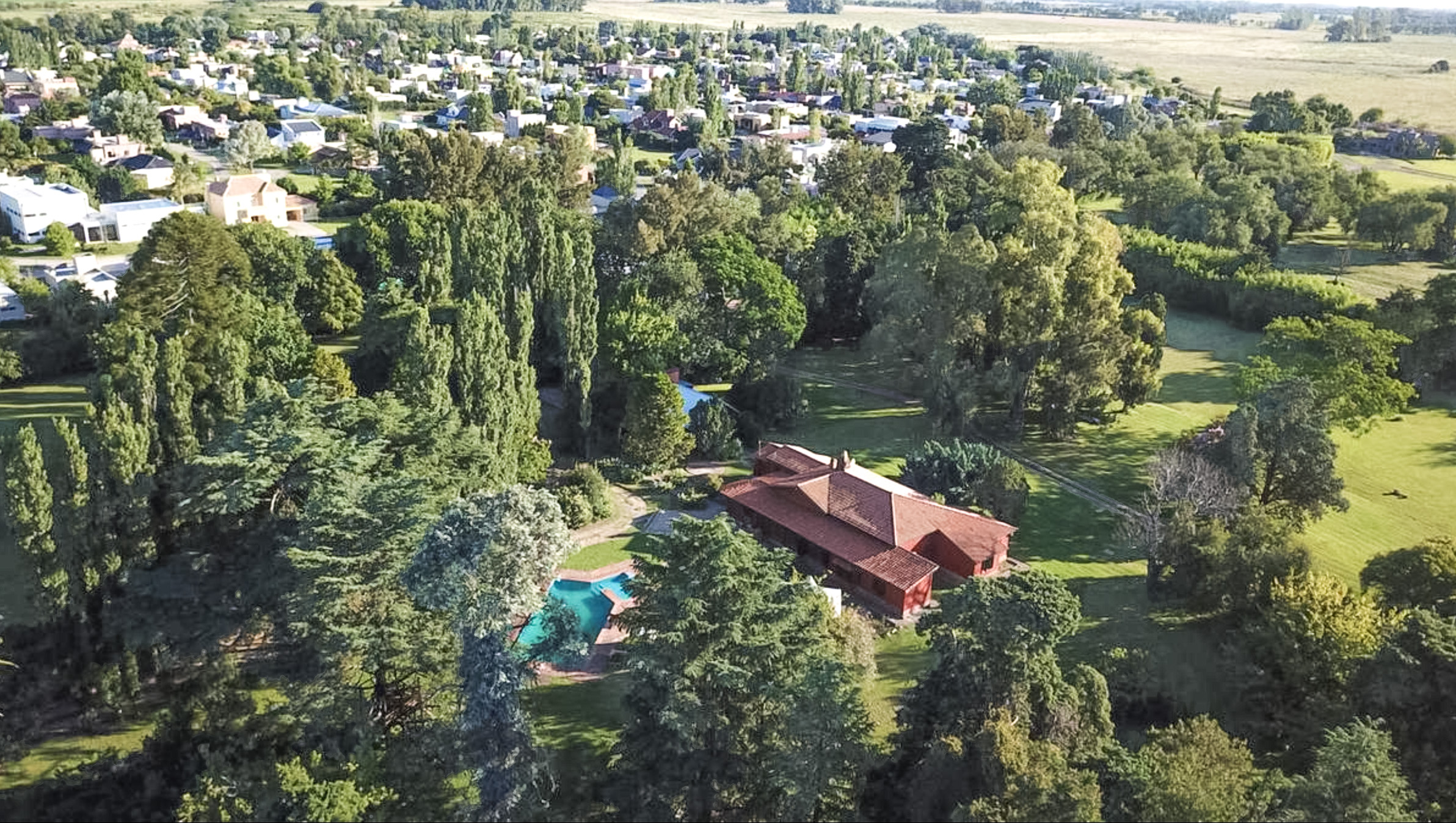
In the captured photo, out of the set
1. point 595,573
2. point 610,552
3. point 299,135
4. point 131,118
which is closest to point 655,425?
point 610,552

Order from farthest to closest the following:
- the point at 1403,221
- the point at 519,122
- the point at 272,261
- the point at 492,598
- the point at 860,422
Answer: the point at 519,122, the point at 1403,221, the point at 272,261, the point at 860,422, the point at 492,598

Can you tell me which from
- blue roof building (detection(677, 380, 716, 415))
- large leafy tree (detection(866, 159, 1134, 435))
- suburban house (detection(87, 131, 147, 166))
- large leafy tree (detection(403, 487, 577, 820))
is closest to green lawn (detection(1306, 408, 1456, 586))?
large leafy tree (detection(866, 159, 1134, 435))

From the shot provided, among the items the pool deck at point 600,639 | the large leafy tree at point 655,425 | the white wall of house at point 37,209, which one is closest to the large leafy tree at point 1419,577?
the pool deck at point 600,639

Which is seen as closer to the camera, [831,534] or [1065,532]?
[831,534]

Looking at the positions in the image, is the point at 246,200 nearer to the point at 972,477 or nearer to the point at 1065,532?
the point at 972,477

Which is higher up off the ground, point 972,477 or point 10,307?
point 10,307

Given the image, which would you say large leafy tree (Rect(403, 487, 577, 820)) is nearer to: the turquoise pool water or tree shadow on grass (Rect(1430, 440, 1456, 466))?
the turquoise pool water

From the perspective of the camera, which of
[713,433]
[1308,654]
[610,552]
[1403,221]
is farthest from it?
[1403,221]
